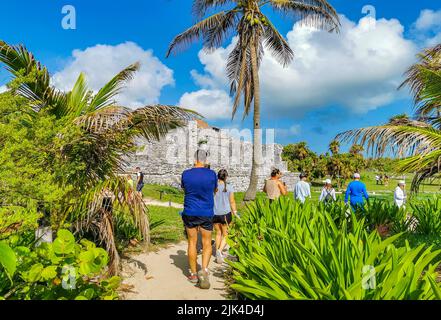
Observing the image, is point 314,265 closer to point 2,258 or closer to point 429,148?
point 2,258

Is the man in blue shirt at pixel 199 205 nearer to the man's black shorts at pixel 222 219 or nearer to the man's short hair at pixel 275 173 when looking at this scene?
the man's black shorts at pixel 222 219

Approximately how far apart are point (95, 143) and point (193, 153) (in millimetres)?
20905

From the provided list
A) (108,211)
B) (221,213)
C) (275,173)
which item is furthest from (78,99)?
(275,173)

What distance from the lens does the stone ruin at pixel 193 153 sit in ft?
81.8

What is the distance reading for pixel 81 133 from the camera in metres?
3.90

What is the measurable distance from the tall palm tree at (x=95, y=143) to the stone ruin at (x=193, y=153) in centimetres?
1800

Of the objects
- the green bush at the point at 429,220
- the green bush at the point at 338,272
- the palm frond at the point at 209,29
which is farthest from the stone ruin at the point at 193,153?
the green bush at the point at 338,272

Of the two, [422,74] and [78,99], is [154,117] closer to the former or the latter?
[78,99]

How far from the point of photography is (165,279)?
4.32m

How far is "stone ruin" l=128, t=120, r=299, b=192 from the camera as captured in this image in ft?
→ 81.8

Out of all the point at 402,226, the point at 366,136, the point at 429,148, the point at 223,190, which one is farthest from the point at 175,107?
the point at 402,226

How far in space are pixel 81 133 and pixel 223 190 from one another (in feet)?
7.98

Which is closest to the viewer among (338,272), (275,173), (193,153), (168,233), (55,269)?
(338,272)
